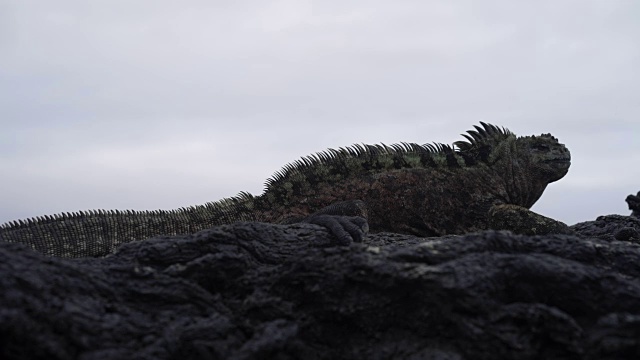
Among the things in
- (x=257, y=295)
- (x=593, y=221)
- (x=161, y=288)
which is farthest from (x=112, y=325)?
(x=593, y=221)

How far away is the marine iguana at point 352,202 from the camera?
651 centimetres

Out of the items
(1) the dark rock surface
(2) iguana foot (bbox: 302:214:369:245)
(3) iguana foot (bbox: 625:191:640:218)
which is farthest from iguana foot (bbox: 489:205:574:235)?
(3) iguana foot (bbox: 625:191:640:218)

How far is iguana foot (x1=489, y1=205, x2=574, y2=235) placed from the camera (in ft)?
22.3

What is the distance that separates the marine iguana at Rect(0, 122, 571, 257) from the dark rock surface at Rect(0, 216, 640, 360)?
2888 millimetres

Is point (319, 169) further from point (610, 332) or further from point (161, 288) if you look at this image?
point (610, 332)

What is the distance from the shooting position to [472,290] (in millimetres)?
3107

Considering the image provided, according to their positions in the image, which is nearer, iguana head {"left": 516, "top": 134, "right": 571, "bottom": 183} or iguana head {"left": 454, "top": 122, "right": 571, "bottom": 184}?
iguana head {"left": 454, "top": 122, "right": 571, "bottom": 184}

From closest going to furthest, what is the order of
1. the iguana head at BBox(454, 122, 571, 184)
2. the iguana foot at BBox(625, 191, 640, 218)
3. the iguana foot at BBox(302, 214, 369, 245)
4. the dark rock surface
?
the dark rock surface, the iguana foot at BBox(302, 214, 369, 245), the iguana head at BBox(454, 122, 571, 184), the iguana foot at BBox(625, 191, 640, 218)

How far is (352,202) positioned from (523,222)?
2.15 m

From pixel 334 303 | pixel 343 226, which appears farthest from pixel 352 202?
pixel 334 303

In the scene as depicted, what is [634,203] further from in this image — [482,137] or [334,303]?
[334,303]

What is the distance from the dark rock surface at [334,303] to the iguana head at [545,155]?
16.0 ft

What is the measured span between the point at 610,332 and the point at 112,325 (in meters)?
2.49

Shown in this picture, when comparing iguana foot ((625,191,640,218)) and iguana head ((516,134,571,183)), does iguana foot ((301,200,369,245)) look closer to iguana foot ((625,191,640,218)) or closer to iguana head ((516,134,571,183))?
iguana head ((516,134,571,183))
